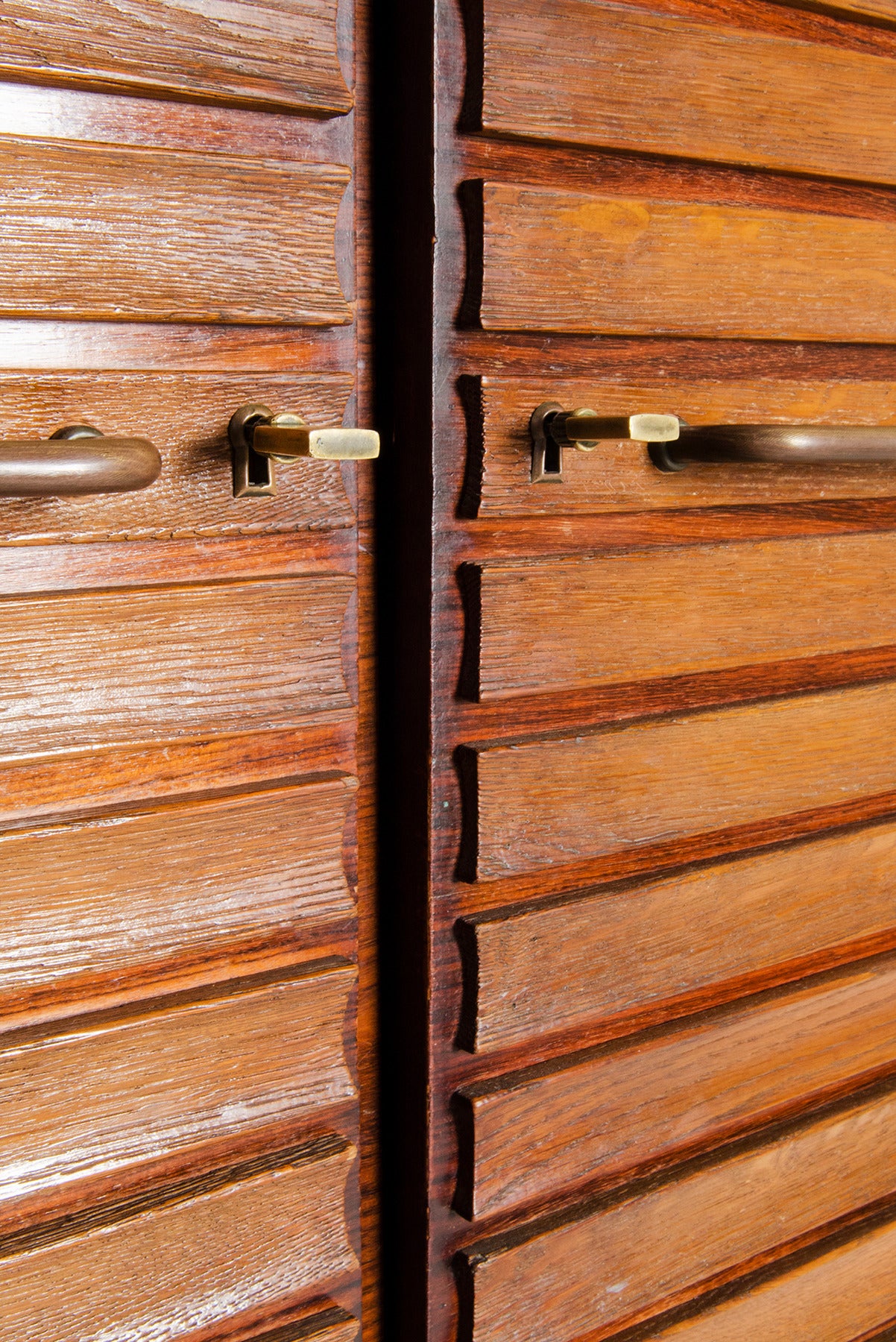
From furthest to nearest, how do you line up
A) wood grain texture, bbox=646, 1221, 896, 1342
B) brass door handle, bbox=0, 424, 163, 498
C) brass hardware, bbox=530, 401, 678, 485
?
wood grain texture, bbox=646, 1221, 896, 1342
brass hardware, bbox=530, 401, 678, 485
brass door handle, bbox=0, 424, 163, 498

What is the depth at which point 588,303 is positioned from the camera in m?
0.59

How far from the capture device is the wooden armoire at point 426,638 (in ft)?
1.66

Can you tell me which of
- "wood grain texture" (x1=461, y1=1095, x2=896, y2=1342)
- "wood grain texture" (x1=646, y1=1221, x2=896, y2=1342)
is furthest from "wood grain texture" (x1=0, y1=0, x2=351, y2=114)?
"wood grain texture" (x1=646, y1=1221, x2=896, y2=1342)

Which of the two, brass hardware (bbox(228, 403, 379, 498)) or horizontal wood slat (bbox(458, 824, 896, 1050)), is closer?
brass hardware (bbox(228, 403, 379, 498))

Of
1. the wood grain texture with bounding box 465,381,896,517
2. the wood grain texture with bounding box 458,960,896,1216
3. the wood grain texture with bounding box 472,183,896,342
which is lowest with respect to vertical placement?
the wood grain texture with bounding box 458,960,896,1216

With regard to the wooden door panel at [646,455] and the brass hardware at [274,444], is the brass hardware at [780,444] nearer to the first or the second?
the wooden door panel at [646,455]

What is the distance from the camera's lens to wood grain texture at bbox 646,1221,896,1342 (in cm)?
73

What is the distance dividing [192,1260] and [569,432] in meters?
0.42

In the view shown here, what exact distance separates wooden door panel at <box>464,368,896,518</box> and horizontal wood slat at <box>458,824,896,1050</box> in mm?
200

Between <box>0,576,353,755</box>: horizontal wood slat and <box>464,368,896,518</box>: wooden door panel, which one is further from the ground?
<box>464,368,896,518</box>: wooden door panel

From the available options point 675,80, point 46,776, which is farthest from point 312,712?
point 675,80

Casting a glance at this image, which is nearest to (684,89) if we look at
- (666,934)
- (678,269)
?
(678,269)

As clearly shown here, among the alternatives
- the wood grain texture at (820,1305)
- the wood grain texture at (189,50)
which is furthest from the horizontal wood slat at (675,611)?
the wood grain texture at (820,1305)

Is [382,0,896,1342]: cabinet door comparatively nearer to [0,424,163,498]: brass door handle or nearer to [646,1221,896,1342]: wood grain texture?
[646,1221,896,1342]: wood grain texture
